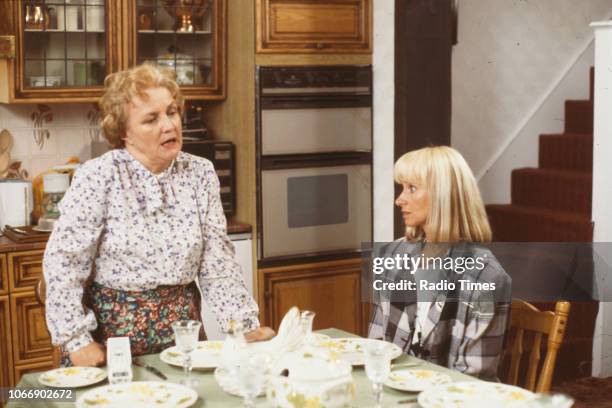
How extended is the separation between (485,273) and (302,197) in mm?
2066

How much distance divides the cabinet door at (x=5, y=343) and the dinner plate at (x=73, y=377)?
171 cm

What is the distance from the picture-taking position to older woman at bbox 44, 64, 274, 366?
2514mm

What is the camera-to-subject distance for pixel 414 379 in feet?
7.10

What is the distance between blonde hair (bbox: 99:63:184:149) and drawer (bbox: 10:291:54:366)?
1477 mm

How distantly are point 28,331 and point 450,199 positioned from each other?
2.18m

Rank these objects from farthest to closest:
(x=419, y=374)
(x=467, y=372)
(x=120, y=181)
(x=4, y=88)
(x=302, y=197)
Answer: (x=302, y=197) < (x=4, y=88) < (x=120, y=181) < (x=467, y=372) < (x=419, y=374)

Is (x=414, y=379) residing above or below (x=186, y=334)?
below

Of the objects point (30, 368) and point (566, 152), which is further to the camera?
point (566, 152)

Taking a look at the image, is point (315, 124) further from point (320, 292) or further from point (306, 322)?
point (306, 322)

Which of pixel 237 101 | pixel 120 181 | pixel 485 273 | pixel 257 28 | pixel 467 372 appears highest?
pixel 257 28

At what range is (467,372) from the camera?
2.39m

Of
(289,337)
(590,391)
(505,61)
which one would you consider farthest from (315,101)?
(289,337)

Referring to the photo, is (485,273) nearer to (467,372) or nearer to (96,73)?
(467,372)

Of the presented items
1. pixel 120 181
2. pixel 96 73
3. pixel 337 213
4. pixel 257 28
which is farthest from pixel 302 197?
pixel 120 181
